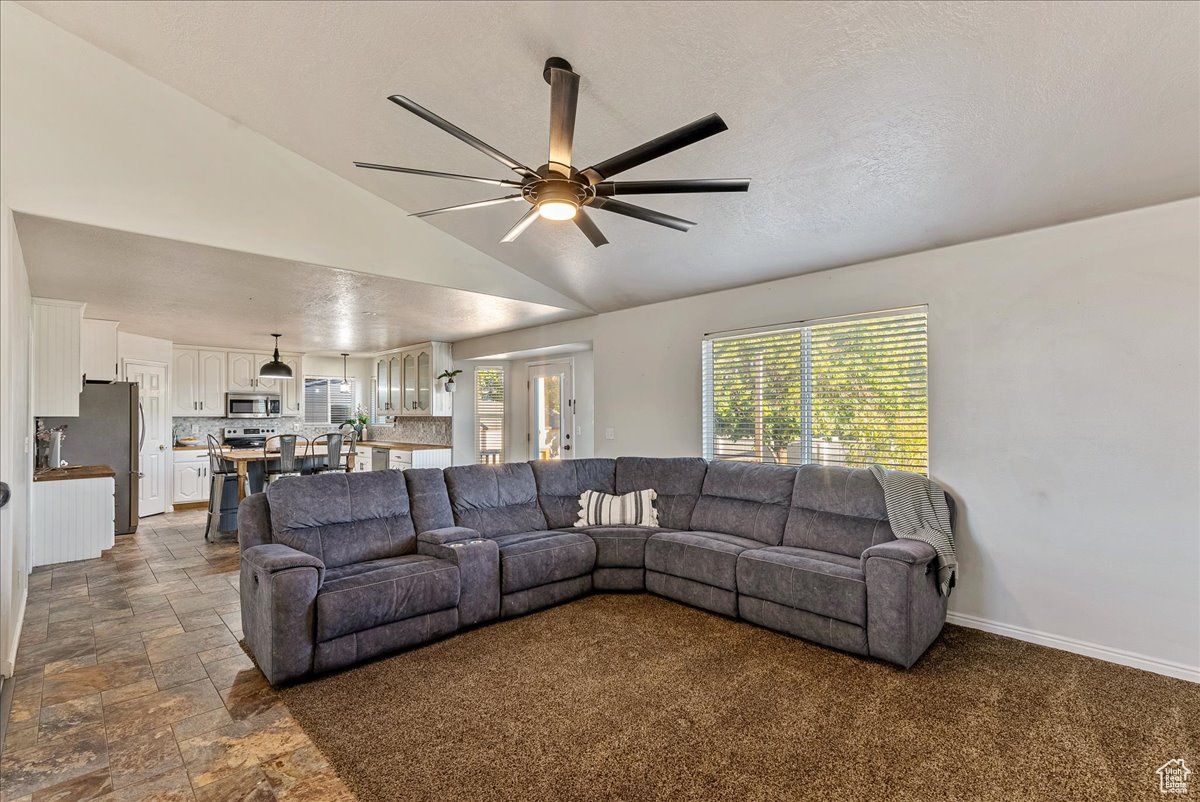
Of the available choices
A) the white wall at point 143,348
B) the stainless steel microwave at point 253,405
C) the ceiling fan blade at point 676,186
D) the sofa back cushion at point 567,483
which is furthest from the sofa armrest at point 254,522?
the stainless steel microwave at point 253,405

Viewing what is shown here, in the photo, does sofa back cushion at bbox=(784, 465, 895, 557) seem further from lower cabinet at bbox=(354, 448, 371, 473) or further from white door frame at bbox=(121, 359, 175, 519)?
white door frame at bbox=(121, 359, 175, 519)

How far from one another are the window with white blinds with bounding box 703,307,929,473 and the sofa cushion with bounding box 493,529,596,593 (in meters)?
1.64

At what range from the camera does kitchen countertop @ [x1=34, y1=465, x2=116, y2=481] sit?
494 cm

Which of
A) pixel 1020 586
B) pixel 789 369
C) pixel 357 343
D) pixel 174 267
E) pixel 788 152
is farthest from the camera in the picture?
pixel 357 343

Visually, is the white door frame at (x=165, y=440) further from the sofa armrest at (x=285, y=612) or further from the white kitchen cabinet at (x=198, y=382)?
the sofa armrest at (x=285, y=612)

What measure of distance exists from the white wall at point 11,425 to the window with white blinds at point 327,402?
19.5 feet

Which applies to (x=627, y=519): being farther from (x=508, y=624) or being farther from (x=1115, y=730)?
(x=1115, y=730)

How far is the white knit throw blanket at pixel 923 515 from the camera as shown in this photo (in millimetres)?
→ 3205

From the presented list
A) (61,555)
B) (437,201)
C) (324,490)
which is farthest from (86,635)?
(437,201)

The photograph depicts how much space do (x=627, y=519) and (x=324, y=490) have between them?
227 cm

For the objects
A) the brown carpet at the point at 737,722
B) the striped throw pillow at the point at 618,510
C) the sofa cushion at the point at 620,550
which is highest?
the striped throw pillow at the point at 618,510

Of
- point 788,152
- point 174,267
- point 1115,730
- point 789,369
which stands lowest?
point 1115,730

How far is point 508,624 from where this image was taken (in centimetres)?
354

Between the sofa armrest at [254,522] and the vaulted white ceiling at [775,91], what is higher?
the vaulted white ceiling at [775,91]
